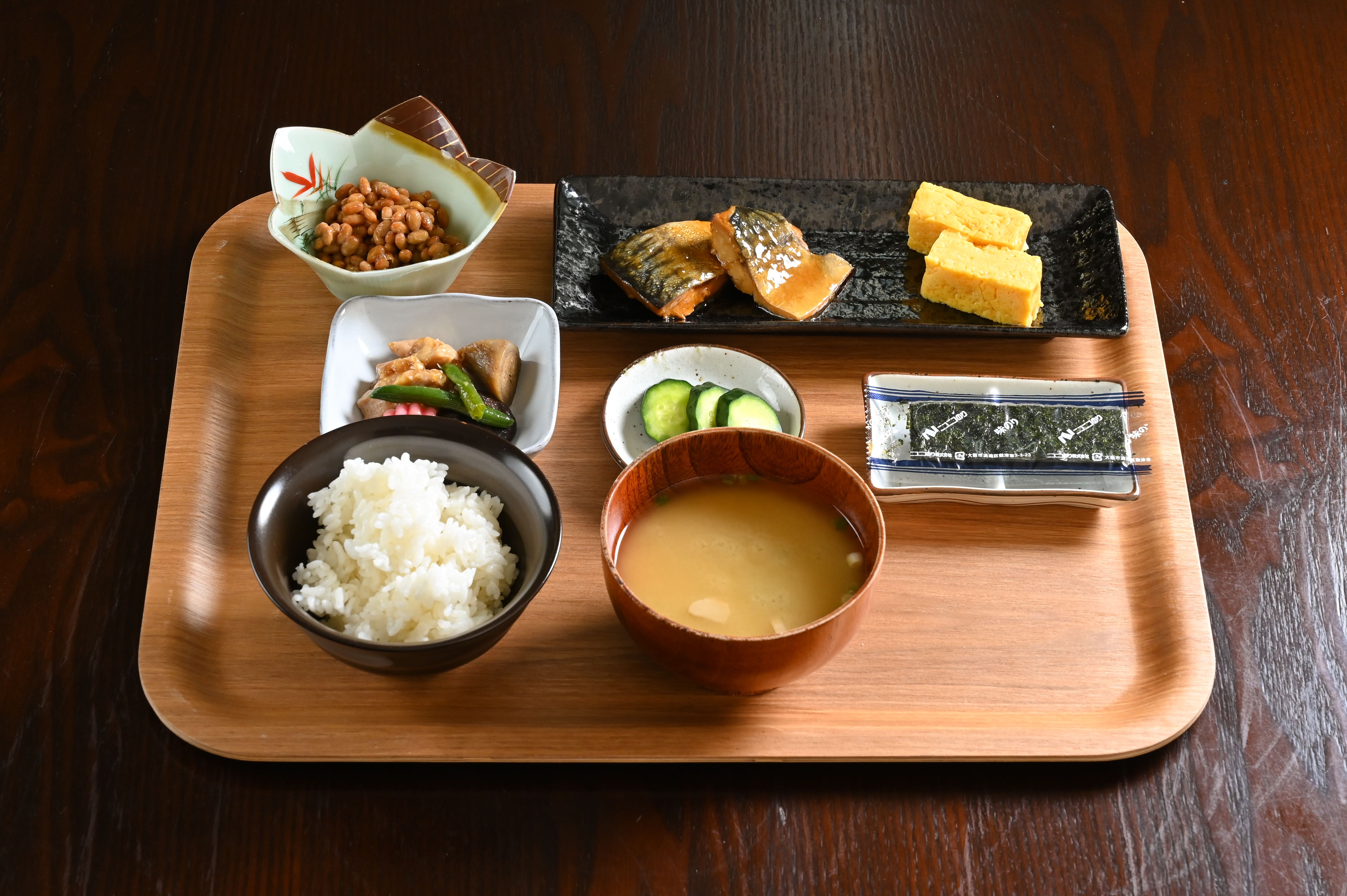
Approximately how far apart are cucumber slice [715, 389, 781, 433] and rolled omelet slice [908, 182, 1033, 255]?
691mm

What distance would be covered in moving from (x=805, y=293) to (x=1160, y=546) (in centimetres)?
91

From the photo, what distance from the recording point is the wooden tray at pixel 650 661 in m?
1.87

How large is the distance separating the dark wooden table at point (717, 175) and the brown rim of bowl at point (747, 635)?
38 centimetres

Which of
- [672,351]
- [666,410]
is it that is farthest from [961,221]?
[666,410]

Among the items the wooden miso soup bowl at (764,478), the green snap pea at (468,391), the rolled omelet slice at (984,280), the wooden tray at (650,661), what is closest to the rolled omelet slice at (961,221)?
the rolled omelet slice at (984,280)

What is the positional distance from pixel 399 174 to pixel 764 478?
1213 mm

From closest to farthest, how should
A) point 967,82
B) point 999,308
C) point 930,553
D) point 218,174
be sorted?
point 930,553 → point 999,308 → point 218,174 → point 967,82

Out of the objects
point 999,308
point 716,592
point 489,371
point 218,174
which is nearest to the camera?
point 716,592

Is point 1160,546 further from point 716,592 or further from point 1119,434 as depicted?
point 716,592

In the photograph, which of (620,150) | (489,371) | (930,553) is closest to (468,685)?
(489,371)

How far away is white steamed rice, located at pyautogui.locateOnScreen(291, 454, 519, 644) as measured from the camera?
1.77 m

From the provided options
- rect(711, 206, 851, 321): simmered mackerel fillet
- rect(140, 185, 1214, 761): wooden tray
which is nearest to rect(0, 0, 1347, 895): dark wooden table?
rect(140, 185, 1214, 761): wooden tray

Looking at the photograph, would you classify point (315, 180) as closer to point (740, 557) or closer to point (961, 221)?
point (740, 557)

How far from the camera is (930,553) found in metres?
2.12
